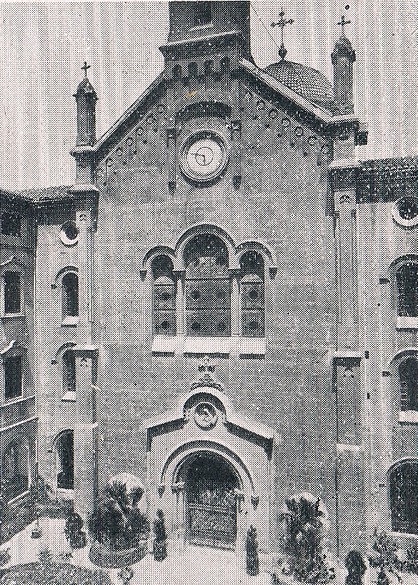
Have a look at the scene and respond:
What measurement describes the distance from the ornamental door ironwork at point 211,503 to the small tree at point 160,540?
103 cm

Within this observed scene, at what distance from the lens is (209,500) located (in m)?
20.1

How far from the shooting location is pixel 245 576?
60.4 ft

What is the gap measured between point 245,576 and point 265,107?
17329 millimetres

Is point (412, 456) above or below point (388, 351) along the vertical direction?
below

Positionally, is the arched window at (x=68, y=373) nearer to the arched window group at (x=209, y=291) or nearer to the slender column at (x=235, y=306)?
the arched window group at (x=209, y=291)

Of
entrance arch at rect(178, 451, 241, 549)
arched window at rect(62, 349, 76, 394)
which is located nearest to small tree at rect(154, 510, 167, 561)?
entrance arch at rect(178, 451, 241, 549)

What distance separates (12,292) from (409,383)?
673 inches


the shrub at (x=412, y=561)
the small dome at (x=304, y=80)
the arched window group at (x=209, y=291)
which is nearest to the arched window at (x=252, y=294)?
the arched window group at (x=209, y=291)

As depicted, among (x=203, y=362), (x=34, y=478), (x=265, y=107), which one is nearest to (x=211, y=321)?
(x=203, y=362)

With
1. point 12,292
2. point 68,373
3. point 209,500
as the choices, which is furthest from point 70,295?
point 209,500

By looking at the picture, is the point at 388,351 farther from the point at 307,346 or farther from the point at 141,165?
the point at 141,165

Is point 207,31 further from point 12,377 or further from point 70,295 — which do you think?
point 12,377

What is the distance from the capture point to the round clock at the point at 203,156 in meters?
19.7

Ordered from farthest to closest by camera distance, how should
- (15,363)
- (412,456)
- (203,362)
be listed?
(15,363), (203,362), (412,456)
